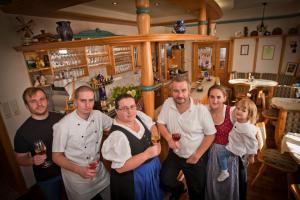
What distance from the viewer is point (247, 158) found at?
2033mm

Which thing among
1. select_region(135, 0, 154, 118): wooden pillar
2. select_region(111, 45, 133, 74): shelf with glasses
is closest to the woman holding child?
select_region(135, 0, 154, 118): wooden pillar

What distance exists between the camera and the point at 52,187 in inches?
76.5

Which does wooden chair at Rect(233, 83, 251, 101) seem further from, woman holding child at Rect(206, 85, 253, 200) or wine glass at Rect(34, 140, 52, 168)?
wine glass at Rect(34, 140, 52, 168)

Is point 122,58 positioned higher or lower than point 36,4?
lower

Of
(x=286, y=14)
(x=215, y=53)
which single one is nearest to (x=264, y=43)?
(x=286, y=14)

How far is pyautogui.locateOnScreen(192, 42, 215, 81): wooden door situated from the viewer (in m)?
8.09

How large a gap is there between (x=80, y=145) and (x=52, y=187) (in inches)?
27.3

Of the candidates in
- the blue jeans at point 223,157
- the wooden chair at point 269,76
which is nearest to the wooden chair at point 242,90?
the wooden chair at point 269,76

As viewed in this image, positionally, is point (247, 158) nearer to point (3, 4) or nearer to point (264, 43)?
point (3, 4)

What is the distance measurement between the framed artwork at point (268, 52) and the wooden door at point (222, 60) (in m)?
1.34

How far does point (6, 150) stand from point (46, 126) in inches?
66.7

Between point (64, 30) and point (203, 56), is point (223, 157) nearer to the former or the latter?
point (64, 30)

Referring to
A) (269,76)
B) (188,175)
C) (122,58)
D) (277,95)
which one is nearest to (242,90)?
(277,95)

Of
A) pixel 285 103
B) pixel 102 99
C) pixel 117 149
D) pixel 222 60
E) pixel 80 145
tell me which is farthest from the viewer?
pixel 222 60
